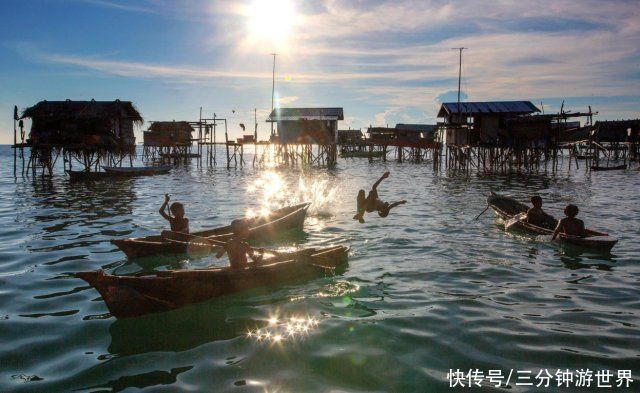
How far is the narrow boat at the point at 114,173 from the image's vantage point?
31.5 metres

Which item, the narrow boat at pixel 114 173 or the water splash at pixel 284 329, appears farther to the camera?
the narrow boat at pixel 114 173

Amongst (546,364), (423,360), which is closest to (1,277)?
(423,360)

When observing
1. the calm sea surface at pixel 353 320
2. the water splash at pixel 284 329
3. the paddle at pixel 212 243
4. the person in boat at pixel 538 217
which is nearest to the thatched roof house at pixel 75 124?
the calm sea surface at pixel 353 320

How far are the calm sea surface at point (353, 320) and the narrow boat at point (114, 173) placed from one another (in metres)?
19.3

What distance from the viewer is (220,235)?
→ 1092 cm

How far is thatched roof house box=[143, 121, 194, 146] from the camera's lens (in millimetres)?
54344

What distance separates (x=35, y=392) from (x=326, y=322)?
3.84m

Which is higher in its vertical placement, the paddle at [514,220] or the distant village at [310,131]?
the distant village at [310,131]

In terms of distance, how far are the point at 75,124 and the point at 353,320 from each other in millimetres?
33716

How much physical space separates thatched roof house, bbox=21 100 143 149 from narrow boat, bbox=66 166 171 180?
75.2 inches

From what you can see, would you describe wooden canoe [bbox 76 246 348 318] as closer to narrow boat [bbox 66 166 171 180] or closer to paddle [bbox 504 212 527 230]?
paddle [bbox 504 212 527 230]

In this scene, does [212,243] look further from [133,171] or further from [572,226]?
[133,171]

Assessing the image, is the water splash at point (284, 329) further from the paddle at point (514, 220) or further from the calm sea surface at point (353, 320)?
the paddle at point (514, 220)

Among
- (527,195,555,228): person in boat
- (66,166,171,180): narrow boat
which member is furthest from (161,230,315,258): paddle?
(66,166,171,180): narrow boat
